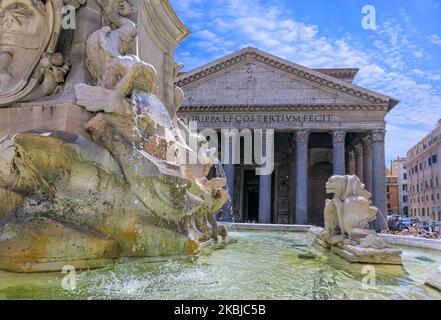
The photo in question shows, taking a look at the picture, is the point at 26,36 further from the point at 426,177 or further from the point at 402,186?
the point at 402,186

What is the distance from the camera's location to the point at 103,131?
3990 mm

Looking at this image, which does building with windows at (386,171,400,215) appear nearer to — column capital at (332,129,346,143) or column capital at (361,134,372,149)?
column capital at (361,134,372,149)

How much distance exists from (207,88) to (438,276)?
25141mm

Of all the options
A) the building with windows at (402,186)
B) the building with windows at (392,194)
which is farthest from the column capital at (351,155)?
the building with windows at (392,194)

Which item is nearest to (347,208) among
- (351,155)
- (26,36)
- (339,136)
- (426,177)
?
(26,36)

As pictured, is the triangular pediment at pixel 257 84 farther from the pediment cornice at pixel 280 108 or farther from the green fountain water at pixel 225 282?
the green fountain water at pixel 225 282

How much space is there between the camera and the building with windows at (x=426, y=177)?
46.5m

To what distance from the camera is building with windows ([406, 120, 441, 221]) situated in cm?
4650

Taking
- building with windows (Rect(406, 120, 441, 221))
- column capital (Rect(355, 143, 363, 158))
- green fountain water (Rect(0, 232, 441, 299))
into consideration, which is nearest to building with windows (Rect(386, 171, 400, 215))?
building with windows (Rect(406, 120, 441, 221))

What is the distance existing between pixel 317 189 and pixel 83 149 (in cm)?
3119

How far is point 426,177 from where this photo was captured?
51.0m
